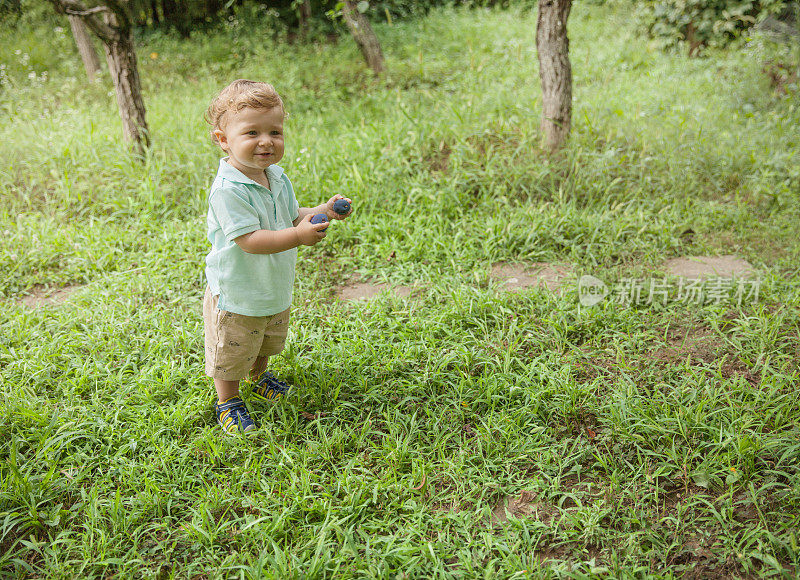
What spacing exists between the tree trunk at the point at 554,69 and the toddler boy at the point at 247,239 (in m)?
2.90

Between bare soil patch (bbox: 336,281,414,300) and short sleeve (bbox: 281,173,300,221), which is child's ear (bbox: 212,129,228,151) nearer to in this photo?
short sleeve (bbox: 281,173,300,221)

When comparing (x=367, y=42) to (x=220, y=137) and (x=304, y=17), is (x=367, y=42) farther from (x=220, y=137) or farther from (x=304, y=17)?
(x=220, y=137)

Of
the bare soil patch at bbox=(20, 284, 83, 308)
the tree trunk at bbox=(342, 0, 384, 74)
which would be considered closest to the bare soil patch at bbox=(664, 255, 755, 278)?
the bare soil patch at bbox=(20, 284, 83, 308)

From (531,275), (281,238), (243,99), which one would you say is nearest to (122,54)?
(243,99)

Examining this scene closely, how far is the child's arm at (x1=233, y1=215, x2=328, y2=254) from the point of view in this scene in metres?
2.01

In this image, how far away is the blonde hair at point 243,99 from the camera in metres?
2.02

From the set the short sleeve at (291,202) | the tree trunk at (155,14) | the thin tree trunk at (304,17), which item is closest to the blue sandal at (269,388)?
the short sleeve at (291,202)

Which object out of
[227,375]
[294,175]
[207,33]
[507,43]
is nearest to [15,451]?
[227,375]

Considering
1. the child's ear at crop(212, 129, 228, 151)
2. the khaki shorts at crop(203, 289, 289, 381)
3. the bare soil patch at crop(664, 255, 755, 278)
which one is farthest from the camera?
the bare soil patch at crop(664, 255, 755, 278)

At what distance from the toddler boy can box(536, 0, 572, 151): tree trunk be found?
9.51 feet

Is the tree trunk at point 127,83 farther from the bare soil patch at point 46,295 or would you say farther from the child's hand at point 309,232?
the child's hand at point 309,232

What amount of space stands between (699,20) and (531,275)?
6.26 meters

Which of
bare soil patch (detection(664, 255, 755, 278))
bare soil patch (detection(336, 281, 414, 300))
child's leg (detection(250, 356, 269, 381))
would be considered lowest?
bare soil patch (detection(664, 255, 755, 278))

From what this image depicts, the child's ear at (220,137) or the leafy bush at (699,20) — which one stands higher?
the child's ear at (220,137)
